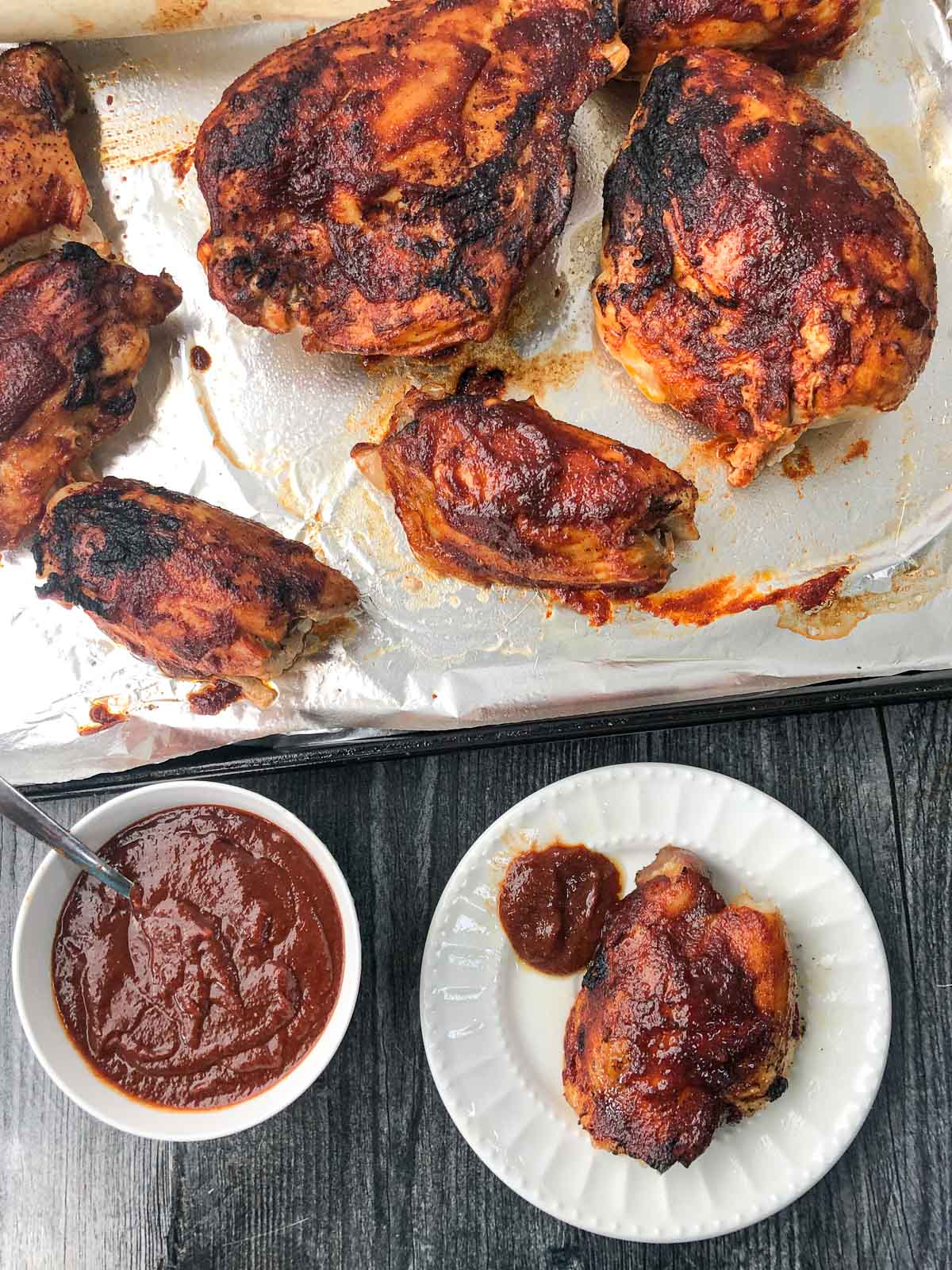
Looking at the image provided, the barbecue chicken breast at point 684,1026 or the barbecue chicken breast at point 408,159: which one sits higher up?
the barbecue chicken breast at point 408,159

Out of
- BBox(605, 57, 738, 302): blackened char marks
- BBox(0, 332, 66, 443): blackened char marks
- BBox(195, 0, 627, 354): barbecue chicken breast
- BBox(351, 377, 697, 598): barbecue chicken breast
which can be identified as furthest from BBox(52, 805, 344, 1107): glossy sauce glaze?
BBox(605, 57, 738, 302): blackened char marks

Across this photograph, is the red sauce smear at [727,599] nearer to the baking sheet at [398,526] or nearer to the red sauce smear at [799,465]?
the baking sheet at [398,526]

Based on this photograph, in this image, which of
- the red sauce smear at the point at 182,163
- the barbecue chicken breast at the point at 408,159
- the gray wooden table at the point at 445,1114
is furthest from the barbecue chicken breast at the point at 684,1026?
the red sauce smear at the point at 182,163

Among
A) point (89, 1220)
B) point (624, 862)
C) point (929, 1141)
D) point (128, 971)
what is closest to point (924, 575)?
point (624, 862)

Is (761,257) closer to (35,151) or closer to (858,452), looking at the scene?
(858,452)

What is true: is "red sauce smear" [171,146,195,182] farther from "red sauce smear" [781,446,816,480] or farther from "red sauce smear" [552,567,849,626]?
"red sauce smear" [781,446,816,480]

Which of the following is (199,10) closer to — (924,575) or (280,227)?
(280,227)
